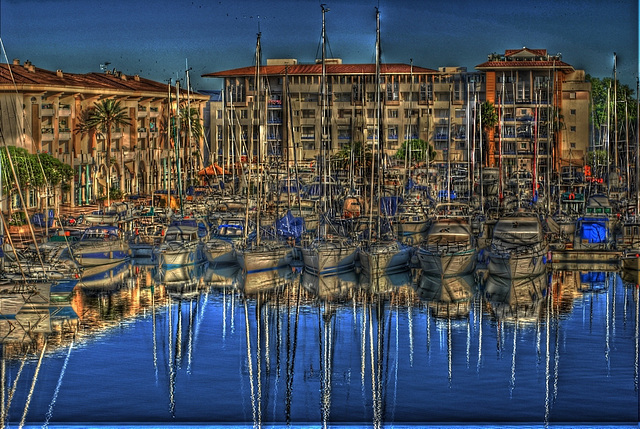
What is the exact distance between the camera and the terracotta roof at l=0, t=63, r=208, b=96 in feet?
253

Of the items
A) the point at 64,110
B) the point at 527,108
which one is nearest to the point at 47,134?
the point at 64,110

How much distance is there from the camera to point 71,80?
90375 mm

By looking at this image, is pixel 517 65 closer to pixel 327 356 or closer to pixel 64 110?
pixel 64 110

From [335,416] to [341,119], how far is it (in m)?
101

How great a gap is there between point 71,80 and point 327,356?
61.6 m

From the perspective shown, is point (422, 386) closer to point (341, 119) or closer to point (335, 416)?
point (335, 416)

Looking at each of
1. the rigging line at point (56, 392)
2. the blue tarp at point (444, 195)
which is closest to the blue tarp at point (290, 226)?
the blue tarp at point (444, 195)

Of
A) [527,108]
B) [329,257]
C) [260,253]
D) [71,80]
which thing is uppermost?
[71,80]

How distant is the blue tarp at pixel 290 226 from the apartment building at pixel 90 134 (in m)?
9.51

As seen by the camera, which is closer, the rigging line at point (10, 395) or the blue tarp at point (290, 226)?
the rigging line at point (10, 395)

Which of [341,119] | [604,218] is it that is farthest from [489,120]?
[604,218]

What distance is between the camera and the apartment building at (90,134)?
75812mm

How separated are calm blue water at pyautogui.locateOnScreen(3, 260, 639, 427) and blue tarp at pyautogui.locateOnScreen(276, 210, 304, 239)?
656 cm

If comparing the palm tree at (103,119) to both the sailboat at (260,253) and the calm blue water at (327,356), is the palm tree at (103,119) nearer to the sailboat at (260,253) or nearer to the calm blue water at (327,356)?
the sailboat at (260,253)
